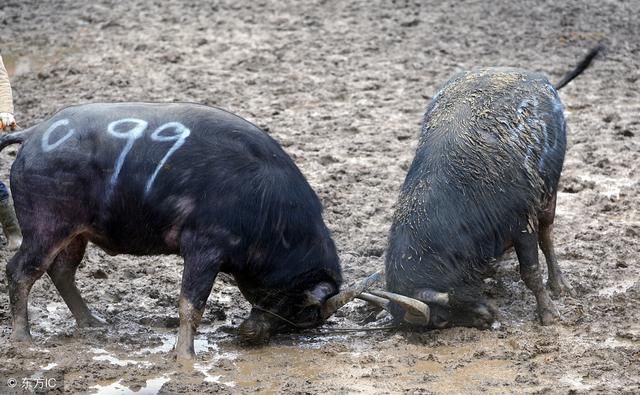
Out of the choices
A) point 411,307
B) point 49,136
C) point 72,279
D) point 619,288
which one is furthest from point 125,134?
point 619,288

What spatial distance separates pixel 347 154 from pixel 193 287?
3548mm

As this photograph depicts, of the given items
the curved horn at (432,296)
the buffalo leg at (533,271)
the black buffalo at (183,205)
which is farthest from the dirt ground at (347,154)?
the black buffalo at (183,205)

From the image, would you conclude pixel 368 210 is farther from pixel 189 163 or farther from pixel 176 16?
pixel 176 16

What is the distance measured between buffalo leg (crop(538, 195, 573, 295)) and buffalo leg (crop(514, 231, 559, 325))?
429 millimetres

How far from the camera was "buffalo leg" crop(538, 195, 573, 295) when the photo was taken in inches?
281

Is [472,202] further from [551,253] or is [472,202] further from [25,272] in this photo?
[25,272]

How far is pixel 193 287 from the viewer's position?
20.7 ft

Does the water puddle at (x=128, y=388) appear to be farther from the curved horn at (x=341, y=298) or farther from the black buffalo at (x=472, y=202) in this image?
the black buffalo at (x=472, y=202)

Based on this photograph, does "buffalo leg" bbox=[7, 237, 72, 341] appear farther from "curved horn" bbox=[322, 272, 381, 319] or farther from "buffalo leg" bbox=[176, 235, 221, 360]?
"curved horn" bbox=[322, 272, 381, 319]

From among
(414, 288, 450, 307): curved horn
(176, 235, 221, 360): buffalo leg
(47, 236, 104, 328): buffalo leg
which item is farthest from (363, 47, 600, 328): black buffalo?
(47, 236, 104, 328): buffalo leg

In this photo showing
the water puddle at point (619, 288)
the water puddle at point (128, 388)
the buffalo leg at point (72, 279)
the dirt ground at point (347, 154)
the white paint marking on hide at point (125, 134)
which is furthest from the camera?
the water puddle at point (619, 288)

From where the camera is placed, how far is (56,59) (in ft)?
41.2

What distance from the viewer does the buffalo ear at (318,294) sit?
6504 millimetres

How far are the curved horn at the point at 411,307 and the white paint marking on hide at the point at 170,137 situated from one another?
136 cm
